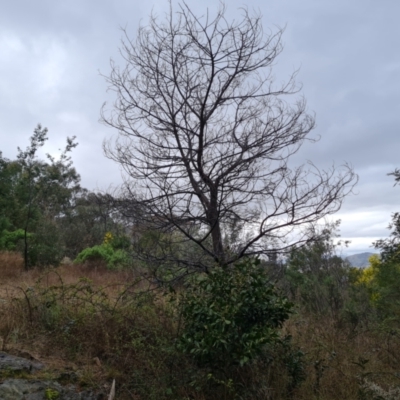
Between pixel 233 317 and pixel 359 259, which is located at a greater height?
pixel 359 259

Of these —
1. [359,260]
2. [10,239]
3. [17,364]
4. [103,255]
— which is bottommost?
[17,364]

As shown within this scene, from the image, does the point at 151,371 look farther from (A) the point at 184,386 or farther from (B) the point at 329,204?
(B) the point at 329,204

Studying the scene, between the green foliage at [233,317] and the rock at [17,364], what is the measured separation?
62.9 inches

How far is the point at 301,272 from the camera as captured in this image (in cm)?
1204

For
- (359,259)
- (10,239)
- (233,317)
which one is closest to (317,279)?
(359,259)

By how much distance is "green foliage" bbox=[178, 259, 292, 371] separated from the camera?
15.0 ft

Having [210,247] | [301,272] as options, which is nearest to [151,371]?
[210,247]

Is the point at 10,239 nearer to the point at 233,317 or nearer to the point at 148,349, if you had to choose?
the point at 148,349

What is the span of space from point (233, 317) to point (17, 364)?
2.34m

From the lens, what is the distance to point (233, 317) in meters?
4.65

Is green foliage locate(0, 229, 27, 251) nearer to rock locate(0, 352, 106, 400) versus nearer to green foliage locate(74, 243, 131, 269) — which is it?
green foliage locate(74, 243, 131, 269)

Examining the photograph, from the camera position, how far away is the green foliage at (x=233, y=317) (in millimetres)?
4566

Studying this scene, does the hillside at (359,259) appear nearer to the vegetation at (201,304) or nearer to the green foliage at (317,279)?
the green foliage at (317,279)

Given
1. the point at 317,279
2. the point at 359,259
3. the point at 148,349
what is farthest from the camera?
the point at 359,259
